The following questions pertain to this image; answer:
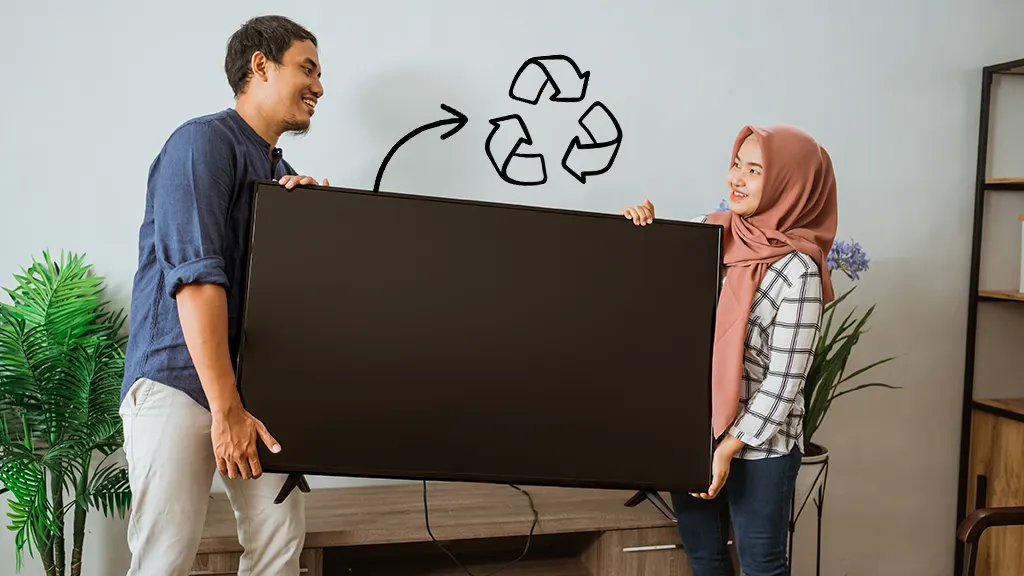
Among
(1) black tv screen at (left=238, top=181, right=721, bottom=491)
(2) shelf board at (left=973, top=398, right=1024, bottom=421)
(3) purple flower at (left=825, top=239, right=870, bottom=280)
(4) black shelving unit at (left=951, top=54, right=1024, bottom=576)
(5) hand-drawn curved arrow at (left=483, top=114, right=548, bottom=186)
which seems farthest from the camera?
(4) black shelving unit at (left=951, top=54, right=1024, bottom=576)

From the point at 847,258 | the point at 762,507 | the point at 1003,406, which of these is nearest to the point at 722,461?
the point at 762,507

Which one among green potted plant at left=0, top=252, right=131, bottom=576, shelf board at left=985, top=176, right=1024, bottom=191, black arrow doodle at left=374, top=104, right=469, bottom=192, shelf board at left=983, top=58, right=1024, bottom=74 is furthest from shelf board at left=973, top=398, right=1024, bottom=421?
green potted plant at left=0, top=252, right=131, bottom=576

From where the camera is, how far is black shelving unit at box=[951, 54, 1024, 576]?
2.67 m

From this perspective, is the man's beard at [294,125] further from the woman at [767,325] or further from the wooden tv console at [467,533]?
the wooden tv console at [467,533]

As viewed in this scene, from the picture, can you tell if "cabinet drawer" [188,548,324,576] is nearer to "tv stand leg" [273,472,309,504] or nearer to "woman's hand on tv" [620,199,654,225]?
"tv stand leg" [273,472,309,504]

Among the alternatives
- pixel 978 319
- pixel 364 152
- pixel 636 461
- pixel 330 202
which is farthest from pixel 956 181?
pixel 330 202

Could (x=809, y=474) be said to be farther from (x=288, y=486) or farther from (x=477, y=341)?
(x=288, y=486)

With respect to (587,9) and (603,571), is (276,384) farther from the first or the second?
(587,9)

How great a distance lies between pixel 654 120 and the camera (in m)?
2.47

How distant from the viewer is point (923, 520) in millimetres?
2783

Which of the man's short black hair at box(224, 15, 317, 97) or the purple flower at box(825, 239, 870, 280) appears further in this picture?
the purple flower at box(825, 239, 870, 280)

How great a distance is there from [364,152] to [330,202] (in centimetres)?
79

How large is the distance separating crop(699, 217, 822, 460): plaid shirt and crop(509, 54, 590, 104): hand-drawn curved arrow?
0.95m

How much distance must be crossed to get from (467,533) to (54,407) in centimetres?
103
